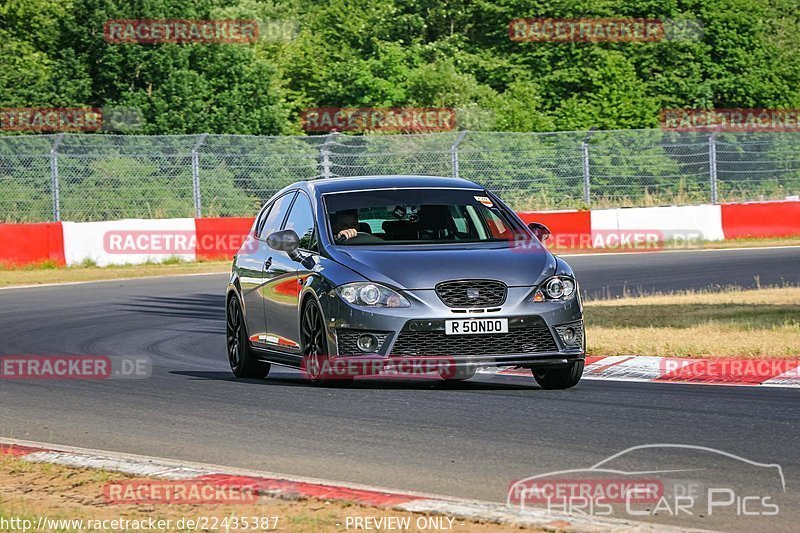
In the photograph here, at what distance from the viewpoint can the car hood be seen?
10.1 m

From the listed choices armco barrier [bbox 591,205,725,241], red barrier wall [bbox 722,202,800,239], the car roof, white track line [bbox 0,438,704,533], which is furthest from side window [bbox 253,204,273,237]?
red barrier wall [bbox 722,202,800,239]

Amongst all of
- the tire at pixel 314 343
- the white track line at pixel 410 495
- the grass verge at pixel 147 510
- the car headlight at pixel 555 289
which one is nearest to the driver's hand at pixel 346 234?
the tire at pixel 314 343

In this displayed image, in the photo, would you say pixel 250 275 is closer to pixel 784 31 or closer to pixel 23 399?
pixel 23 399

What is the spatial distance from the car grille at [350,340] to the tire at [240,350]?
6.96 feet

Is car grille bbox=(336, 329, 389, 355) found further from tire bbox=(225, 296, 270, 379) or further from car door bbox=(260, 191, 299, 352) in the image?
tire bbox=(225, 296, 270, 379)

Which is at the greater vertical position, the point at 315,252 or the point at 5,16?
the point at 5,16

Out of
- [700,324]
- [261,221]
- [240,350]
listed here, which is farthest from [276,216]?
[700,324]

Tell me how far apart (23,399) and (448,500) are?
5419 millimetres

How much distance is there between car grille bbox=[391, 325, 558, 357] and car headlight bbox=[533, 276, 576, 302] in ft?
0.79

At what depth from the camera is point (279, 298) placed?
37.6 feet

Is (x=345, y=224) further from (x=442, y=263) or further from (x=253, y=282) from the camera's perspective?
(x=253, y=282)

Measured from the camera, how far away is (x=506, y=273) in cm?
1021

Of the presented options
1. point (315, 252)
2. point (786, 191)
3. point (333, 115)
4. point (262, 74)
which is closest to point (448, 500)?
point (315, 252)

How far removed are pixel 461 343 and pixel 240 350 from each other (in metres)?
2.93
